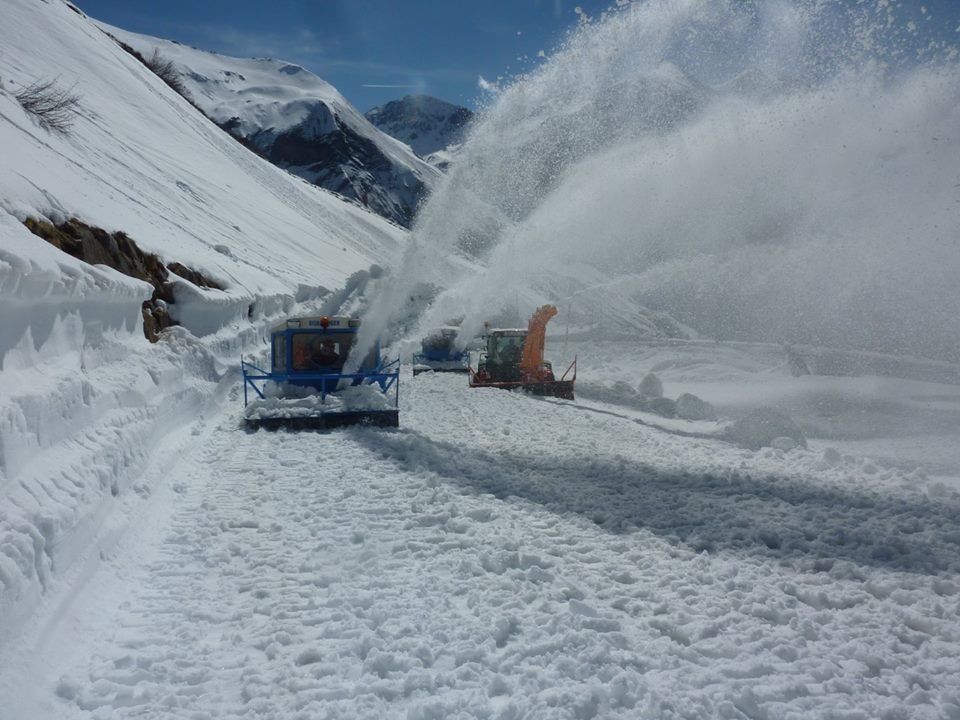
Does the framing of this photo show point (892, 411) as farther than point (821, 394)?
No

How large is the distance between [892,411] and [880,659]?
18412 mm

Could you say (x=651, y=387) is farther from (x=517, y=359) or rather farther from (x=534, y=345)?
(x=517, y=359)

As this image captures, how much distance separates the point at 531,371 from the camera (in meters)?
20.2

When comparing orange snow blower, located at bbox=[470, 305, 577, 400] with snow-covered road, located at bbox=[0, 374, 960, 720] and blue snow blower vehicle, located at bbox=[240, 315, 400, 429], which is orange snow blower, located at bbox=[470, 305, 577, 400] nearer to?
blue snow blower vehicle, located at bbox=[240, 315, 400, 429]

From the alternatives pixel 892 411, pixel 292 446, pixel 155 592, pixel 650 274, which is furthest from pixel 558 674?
pixel 650 274

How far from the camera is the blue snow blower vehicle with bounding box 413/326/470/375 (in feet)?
89.2

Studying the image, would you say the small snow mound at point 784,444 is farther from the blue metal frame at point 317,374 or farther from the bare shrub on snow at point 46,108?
the bare shrub on snow at point 46,108

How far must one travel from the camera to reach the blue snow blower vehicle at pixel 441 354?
27.2m

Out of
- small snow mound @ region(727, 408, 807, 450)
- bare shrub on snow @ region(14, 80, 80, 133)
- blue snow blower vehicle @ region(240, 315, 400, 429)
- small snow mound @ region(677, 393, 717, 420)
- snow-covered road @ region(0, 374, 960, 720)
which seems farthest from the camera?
bare shrub on snow @ region(14, 80, 80, 133)

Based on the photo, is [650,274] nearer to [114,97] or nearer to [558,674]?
[558,674]

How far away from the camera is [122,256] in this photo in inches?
490

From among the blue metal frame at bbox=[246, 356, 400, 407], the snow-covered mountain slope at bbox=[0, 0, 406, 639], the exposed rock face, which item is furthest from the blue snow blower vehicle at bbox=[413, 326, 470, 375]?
the exposed rock face

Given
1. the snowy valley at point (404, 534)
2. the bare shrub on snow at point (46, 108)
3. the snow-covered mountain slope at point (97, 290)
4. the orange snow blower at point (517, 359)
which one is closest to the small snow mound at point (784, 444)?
the snowy valley at point (404, 534)

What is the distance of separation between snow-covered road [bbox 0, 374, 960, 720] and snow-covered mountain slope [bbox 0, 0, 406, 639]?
0.60 metres
